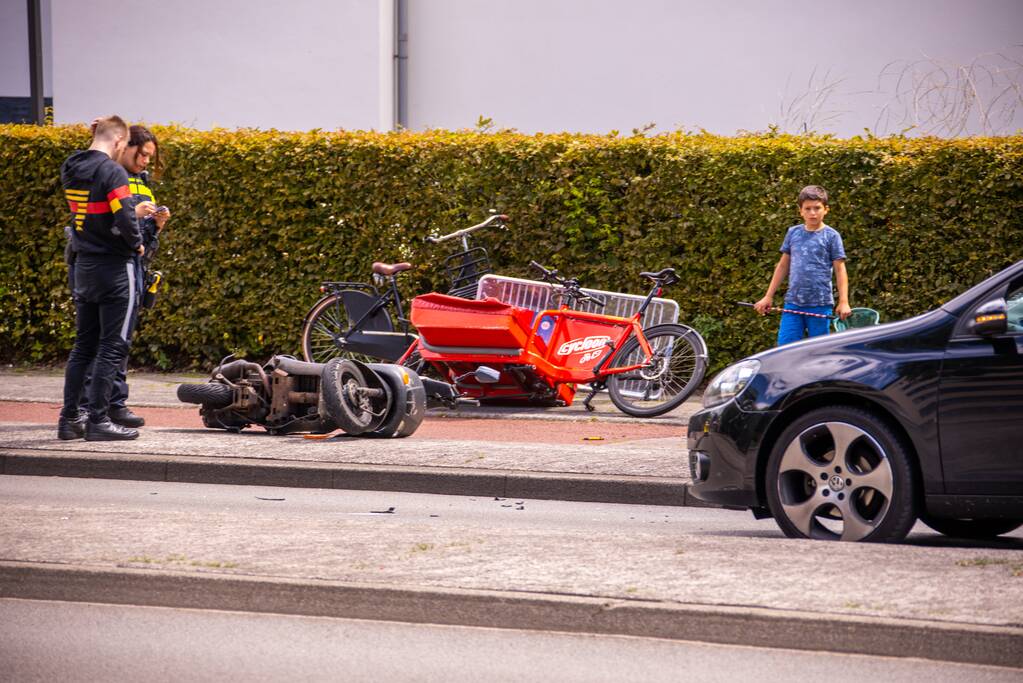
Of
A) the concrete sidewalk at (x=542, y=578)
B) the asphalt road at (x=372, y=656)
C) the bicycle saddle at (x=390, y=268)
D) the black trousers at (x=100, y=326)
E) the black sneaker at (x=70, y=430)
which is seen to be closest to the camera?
the asphalt road at (x=372, y=656)

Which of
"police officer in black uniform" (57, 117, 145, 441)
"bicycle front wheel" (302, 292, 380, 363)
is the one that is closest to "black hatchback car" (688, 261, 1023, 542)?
"police officer in black uniform" (57, 117, 145, 441)

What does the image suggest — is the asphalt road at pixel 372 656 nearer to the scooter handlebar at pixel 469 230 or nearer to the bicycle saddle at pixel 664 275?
the bicycle saddle at pixel 664 275

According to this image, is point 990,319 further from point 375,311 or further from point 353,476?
point 375,311

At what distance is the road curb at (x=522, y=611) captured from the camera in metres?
4.76

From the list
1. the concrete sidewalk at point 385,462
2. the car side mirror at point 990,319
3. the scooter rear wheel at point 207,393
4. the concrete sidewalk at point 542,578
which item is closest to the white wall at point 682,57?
the concrete sidewalk at point 385,462

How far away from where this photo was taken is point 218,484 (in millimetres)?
9203

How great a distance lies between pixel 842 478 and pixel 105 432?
5.48 meters

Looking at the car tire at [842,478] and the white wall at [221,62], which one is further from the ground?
the white wall at [221,62]

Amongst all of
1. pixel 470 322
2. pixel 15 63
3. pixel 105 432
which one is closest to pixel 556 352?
pixel 470 322

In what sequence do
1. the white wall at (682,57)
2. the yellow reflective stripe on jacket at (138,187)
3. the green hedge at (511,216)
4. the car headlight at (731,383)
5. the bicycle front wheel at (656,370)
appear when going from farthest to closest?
the white wall at (682,57)
the green hedge at (511,216)
the bicycle front wheel at (656,370)
the yellow reflective stripe on jacket at (138,187)
the car headlight at (731,383)

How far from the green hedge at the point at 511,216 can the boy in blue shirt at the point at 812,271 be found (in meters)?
2.28

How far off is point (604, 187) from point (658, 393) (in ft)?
8.69

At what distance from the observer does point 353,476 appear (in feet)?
29.6

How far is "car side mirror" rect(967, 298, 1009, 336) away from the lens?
640 centimetres
